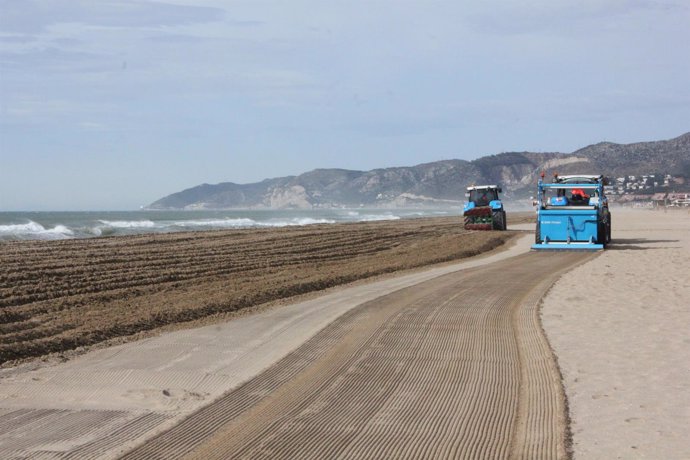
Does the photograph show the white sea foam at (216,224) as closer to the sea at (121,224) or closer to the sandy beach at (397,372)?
the sea at (121,224)

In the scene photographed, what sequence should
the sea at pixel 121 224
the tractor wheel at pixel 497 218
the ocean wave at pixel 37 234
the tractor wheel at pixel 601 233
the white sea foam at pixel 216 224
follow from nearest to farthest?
the tractor wheel at pixel 601 233 → the tractor wheel at pixel 497 218 → the ocean wave at pixel 37 234 → the sea at pixel 121 224 → the white sea foam at pixel 216 224

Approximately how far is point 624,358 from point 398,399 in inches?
115

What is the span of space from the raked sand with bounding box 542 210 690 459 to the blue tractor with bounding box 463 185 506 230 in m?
18.8

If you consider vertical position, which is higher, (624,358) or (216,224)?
(624,358)

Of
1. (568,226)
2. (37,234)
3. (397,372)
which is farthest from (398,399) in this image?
(37,234)

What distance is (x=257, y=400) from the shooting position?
23.9 ft

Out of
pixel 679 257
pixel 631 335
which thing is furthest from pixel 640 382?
pixel 679 257

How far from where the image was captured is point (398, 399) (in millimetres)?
7297

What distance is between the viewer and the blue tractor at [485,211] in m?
36.6

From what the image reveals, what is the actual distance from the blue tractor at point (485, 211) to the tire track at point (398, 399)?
83.0 ft

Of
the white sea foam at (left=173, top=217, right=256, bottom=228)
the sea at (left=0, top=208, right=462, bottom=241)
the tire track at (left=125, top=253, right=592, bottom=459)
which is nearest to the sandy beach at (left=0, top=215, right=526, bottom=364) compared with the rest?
the tire track at (left=125, top=253, right=592, bottom=459)

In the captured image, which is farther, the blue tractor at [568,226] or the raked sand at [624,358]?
the blue tractor at [568,226]

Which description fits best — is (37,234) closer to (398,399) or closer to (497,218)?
(497,218)

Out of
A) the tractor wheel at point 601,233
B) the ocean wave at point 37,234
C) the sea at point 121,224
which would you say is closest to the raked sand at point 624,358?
the tractor wheel at point 601,233
